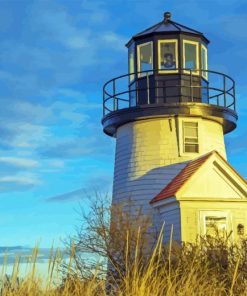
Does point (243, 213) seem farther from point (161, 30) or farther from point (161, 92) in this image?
point (161, 30)

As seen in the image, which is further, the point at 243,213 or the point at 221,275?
the point at 243,213

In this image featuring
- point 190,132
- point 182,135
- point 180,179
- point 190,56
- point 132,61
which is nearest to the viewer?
point 180,179

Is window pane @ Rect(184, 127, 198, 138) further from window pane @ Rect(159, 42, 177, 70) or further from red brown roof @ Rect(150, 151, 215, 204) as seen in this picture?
window pane @ Rect(159, 42, 177, 70)

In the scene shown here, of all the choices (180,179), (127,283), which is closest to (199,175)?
(180,179)

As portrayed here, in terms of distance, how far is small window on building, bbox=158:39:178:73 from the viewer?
19.5 metres

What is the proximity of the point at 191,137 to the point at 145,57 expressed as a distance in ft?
9.48

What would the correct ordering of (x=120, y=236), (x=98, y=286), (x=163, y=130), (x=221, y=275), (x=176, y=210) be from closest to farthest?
(x=98, y=286) < (x=221, y=275) < (x=120, y=236) < (x=176, y=210) < (x=163, y=130)

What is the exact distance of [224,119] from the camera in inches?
787

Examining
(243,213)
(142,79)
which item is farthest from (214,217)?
(142,79)

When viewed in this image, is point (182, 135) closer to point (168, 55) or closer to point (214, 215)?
point (168, 55)

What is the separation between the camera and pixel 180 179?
58.9 feet

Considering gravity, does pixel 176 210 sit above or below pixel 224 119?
below

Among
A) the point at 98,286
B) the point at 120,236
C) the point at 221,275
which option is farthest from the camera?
the point at 120,236

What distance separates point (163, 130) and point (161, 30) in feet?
10.2
